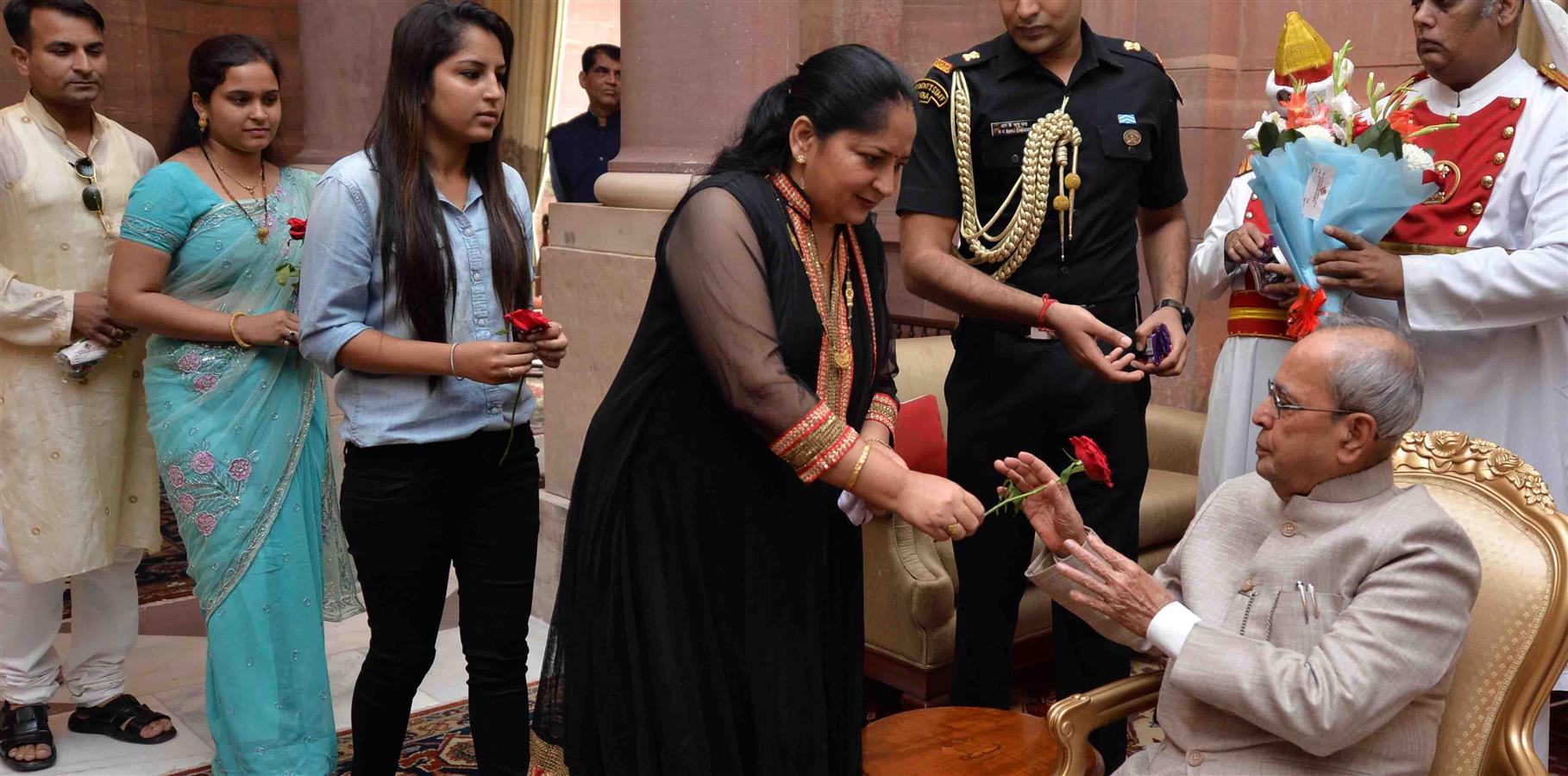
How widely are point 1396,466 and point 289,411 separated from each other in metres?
2.26

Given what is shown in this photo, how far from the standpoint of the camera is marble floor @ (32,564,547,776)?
3508 millimetres

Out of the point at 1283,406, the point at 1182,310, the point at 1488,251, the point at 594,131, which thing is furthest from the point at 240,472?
the point at 594,131

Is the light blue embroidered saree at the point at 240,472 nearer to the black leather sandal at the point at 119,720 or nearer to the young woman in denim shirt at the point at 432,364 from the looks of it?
the young woman in denim shirt at the point at 432,364

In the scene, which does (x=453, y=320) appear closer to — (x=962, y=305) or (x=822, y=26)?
(x=962, y=305)

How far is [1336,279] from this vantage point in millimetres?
2633

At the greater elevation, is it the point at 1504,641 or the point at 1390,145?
the point at 1390,145

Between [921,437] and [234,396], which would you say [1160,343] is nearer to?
[921,437]

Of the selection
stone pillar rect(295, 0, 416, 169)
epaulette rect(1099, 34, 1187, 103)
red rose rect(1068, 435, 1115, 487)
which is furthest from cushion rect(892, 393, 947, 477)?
stone pillar rect(295, 0, 416, 169)

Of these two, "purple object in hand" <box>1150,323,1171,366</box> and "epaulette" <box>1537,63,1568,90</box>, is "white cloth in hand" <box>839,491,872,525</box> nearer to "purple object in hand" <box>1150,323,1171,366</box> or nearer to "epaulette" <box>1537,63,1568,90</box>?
"purple object in hand" <box>1150,323,1171,366</box>

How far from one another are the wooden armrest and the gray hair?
575 millimetres

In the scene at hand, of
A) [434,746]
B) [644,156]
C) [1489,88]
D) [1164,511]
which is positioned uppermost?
[1489,88]

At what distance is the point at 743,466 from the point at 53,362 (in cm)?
211

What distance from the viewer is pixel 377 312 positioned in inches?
105

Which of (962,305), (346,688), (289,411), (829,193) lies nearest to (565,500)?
(346,688)
